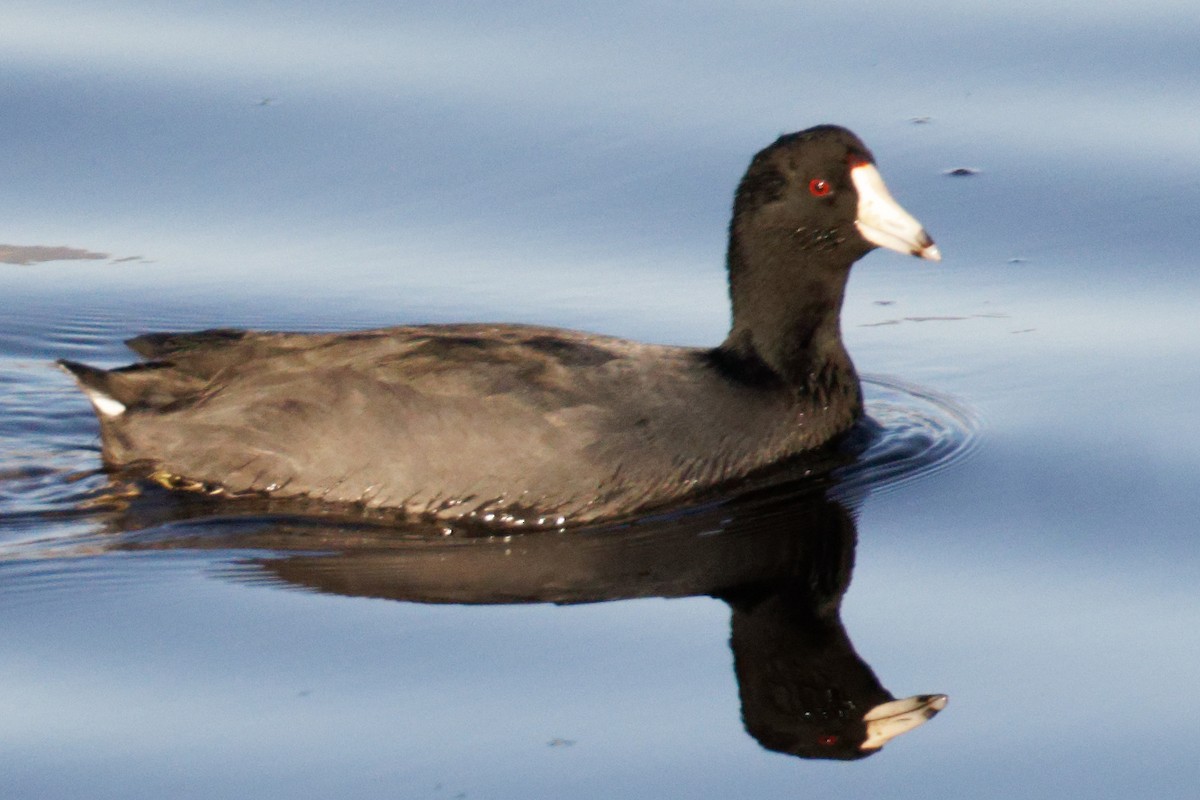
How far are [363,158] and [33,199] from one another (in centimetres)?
148

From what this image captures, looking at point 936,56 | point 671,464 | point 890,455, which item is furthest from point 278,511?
point 936,56

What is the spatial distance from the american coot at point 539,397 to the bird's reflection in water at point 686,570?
16 cm

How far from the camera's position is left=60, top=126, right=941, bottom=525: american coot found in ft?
23.4

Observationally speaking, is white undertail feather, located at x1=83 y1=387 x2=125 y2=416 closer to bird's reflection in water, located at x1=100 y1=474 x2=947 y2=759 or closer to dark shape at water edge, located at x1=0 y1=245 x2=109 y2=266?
bird's reflection in water, located at x1=100 y1=474 x2=947 y2=759

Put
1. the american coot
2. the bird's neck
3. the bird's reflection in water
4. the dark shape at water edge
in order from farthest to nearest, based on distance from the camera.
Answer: the dark shape at water edge
the bird's neck
the american coot
the bird's reflection in water

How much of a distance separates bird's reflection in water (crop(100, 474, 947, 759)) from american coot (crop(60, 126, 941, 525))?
0.53ft

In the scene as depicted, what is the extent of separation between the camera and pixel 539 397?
716 cm

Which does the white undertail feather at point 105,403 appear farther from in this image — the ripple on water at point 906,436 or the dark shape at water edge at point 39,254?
the ripple on water at point 906,436

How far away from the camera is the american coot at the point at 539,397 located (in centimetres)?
713

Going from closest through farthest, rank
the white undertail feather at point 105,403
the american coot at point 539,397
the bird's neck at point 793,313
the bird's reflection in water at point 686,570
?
the bird's reflection in water at point 686,570
the american coot at point 539,397
the white undertail feather at point 105,403
the bird's neck at point 793,313

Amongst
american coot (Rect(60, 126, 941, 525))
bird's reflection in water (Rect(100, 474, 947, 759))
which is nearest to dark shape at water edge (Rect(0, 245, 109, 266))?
american coot (Rect(60, 126, 941, 525))

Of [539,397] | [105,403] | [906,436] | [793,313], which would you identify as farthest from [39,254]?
[906,436]

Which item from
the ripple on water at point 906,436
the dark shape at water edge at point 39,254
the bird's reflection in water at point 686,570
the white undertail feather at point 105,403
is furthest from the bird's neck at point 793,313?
the dark shape at water edge at point 39,254

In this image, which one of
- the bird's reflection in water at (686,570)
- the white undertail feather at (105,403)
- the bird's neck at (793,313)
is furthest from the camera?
the bird's neck at (793,313)
